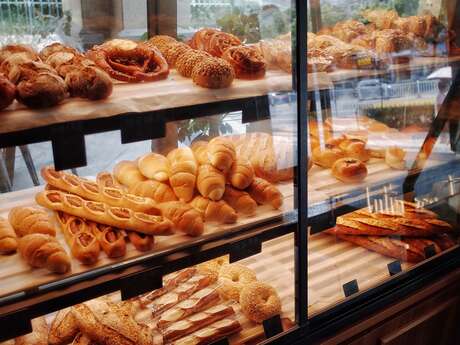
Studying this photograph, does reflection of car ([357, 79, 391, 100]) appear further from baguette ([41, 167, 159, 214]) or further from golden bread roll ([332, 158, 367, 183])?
baguette ([41, 167, 159, 214])

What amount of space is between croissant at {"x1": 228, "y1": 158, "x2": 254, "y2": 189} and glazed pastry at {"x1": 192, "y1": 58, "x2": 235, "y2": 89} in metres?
0.31

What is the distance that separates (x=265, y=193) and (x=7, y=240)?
2.62 ft

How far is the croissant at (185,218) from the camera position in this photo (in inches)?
57.2

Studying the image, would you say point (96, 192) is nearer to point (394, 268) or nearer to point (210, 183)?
point (210, 183)

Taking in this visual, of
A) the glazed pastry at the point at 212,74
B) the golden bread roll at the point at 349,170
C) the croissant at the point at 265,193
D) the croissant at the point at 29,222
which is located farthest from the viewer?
the golden bread roll at the point at 349,170

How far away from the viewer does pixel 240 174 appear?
1663 millimetres

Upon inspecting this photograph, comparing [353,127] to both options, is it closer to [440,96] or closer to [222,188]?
[440,96]

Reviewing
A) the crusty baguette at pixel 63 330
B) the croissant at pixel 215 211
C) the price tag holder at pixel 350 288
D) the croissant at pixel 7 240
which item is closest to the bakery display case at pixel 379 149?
the price tag holder at pixel 350 288

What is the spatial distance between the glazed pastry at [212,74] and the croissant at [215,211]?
366 mm

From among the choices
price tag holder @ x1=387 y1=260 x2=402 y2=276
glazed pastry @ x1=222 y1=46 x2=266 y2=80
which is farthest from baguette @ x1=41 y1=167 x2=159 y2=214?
price tag holder @ x1=387 y1=260 x2=402 y2=276

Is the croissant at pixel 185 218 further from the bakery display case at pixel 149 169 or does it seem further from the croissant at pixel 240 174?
the croissant at pixel 240 174

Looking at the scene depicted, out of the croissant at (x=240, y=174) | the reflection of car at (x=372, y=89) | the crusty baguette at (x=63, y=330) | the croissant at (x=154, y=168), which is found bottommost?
the crusty baguette at (x=63, y=330)

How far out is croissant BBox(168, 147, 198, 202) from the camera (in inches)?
61.9

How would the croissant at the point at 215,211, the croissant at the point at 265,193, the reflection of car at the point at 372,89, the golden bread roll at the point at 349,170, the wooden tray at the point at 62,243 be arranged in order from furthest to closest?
1. the reflection of car at the point at 372,89
2. the golden bread roll at the point at 349,170
3. the croissant at the point at 265,193
4. the croissant at the point at 215,211
5. the wooden tray at the point at 62,243
